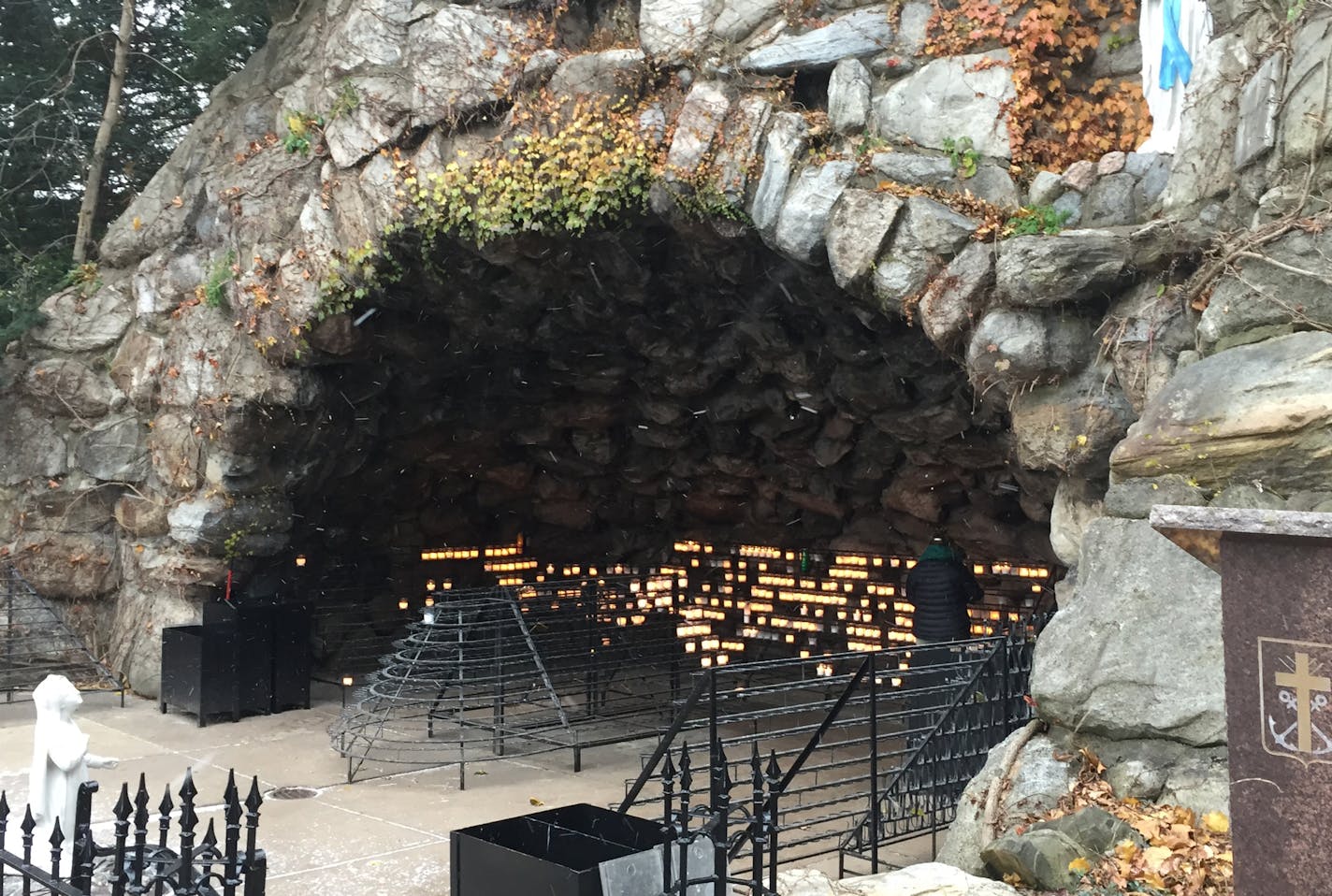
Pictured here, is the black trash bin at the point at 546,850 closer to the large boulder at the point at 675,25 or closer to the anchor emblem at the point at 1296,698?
the anchor emblem at the point at 1296,698

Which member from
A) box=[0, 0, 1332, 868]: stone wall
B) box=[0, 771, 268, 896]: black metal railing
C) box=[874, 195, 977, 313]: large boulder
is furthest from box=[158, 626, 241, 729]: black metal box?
box=[874, 195, 977, 313]: large boulder

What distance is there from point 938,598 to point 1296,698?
8.04m

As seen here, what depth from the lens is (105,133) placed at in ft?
45.4

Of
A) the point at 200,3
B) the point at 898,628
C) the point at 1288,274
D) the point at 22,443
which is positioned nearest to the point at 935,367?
the point at 898,628

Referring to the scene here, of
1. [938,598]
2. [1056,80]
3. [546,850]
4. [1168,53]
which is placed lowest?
[546,850]

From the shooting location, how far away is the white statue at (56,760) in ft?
18.4

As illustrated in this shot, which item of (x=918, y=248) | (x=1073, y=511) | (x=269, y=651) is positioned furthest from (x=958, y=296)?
(x=269, y=651)

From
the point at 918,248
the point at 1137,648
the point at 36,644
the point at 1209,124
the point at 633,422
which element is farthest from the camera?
the point at 633,422

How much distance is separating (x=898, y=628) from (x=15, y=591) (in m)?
9.58

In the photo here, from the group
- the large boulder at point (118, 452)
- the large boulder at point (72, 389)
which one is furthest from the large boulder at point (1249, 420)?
the large boulder at point (72, 389)

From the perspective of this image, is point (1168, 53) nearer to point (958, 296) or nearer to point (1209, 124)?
point (1209, 124)

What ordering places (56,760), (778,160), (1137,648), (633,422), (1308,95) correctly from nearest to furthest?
(1308,95), (1137,648), (56,760), (778,160), (633,422)

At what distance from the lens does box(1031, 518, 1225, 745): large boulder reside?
5.17 metres

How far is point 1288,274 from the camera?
5336 millimetres
